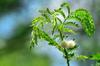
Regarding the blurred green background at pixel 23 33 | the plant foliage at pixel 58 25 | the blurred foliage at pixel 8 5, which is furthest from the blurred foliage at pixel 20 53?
the plant foliage at pixel 58 25

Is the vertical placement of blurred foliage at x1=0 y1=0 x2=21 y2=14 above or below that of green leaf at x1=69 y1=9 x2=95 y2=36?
above

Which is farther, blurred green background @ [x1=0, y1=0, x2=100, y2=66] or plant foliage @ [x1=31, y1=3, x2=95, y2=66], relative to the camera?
blurred green background @ [x1=0, y1=0, x2=100, y2=66]

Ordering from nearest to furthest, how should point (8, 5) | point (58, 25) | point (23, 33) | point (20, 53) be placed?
point (58, 25), point (20, 53), point (23, 33), point (8, 5)

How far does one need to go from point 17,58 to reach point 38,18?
12.3 ft

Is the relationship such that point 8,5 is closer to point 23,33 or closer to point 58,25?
point 23,33

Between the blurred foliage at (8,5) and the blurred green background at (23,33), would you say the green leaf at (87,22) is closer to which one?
the blurred green background at (23,33)

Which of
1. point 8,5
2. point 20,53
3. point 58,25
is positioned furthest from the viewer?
point 8,5

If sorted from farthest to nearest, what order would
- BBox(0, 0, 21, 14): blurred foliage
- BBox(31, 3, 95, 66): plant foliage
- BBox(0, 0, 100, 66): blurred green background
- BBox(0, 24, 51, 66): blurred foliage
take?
1. BBox(0, 0, 21, 14): blurred foliage
2. BBox(0, 24, 51, 66): blurred foliage
3. BBox(0, 0, 100, 66): blurred green background
4. BBox(31, 3, 95, 66): plant foliage

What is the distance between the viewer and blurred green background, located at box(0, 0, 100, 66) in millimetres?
3987

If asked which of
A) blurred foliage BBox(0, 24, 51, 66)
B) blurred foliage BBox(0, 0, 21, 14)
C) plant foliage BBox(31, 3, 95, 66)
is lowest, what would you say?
blurred foliage BBox(0, 24, 51, 66)

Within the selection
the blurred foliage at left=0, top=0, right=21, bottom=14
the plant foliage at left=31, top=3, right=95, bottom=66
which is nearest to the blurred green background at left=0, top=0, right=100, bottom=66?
the blurred foliage at left=0, top=0, right=21, bottom=14

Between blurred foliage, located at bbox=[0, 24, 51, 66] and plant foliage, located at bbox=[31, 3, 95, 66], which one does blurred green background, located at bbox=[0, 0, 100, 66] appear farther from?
plant foliage, located at bbox=[31, 3, 95, 66]

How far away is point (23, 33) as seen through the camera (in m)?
4.92

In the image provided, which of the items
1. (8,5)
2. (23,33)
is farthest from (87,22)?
(8,5)
